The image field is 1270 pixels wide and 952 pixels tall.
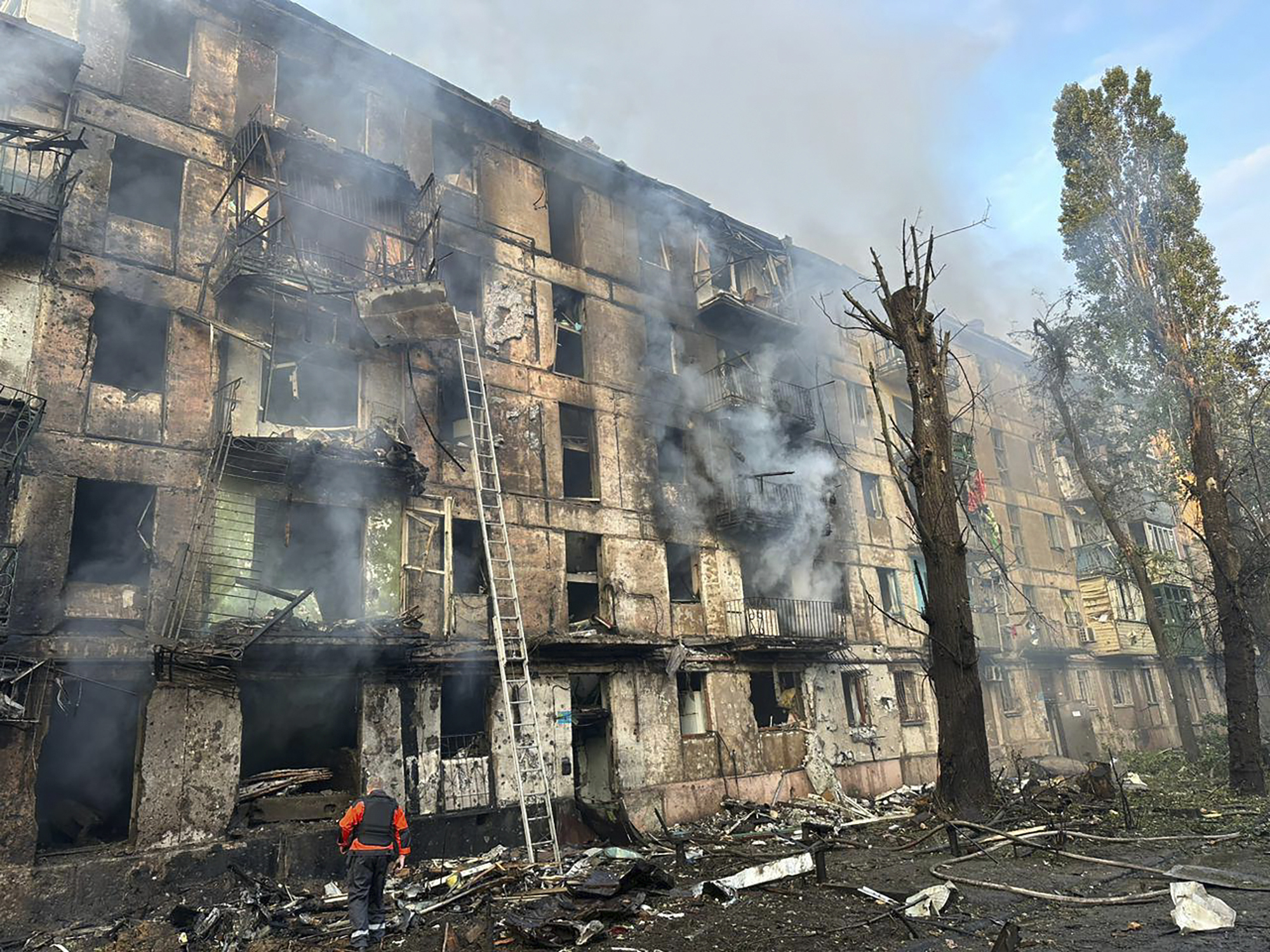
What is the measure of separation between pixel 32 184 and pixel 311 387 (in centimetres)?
480

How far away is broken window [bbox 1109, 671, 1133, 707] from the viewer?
1147 inches

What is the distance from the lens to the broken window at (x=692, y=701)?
17.1 m

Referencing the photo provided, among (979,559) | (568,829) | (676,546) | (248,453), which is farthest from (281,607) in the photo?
(979,559)

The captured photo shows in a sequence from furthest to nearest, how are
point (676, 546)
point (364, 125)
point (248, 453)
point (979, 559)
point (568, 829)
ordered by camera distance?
1. point (979, 559)
2. point (676, 546)
3. point (364, 125)
4. point (568, 829)
5. point (248, 453)

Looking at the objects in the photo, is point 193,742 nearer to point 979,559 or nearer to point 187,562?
point 187,562

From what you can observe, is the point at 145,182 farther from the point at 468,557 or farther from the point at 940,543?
the point at 940,543

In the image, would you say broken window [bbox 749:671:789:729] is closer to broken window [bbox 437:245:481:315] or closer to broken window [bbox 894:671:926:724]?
broken window [bbox 894:671:926:724]

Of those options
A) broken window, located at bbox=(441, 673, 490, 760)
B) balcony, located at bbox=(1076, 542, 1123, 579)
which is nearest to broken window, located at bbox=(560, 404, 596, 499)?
broken window, located at bbox=(441, 673, 490, 760)

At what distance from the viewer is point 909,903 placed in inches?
278

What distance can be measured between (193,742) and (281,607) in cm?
219

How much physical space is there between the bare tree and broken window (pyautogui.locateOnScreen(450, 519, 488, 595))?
8085 mm

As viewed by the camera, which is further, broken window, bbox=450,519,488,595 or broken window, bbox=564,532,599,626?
broken window, bbox=564,532,599,626

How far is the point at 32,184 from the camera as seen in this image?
37.0 feet

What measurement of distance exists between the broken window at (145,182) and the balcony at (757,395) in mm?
12304
